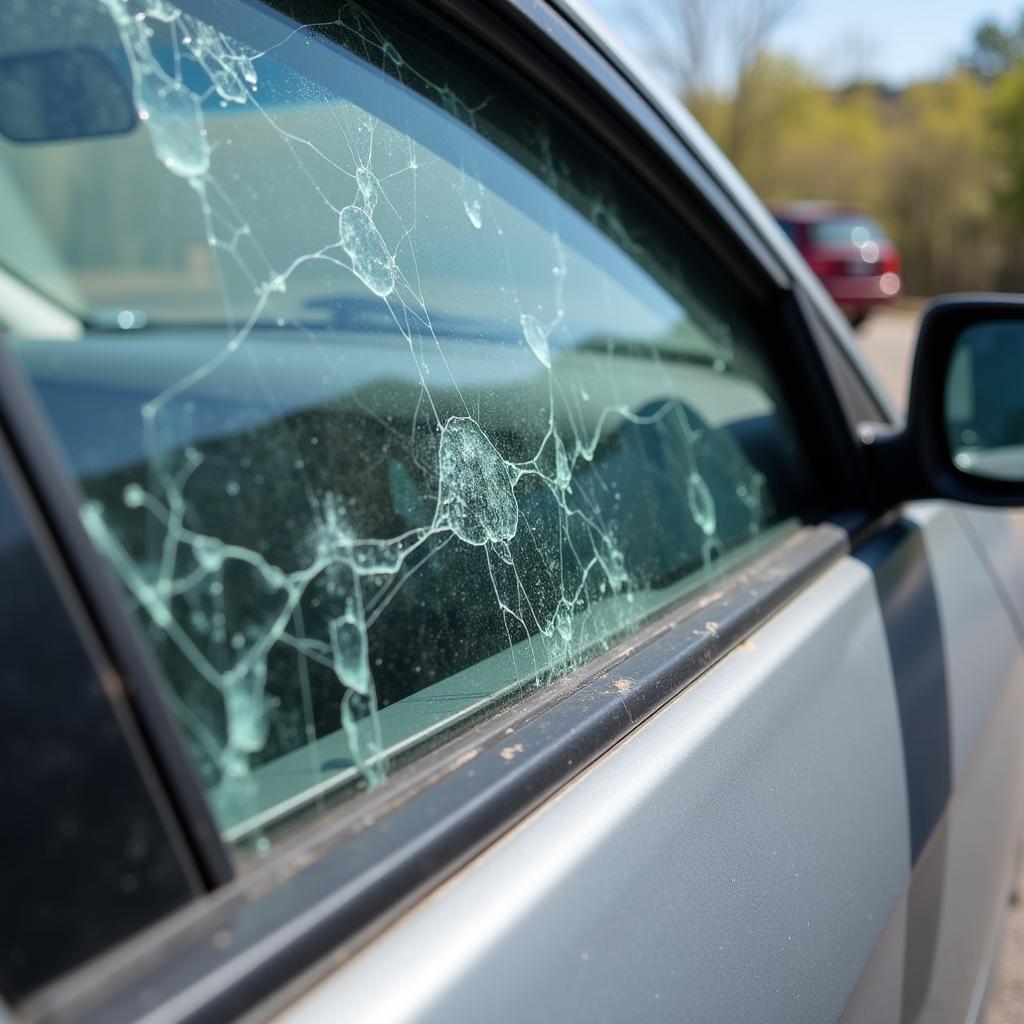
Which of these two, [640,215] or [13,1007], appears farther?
[640,215]

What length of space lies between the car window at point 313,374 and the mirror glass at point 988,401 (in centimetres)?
94

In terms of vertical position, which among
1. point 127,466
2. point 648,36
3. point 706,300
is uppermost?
point 648,36

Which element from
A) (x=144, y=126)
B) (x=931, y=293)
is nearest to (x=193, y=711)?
(x=144, y=126)

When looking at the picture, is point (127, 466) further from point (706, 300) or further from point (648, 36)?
point (648, 36)

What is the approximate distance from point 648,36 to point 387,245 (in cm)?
2460

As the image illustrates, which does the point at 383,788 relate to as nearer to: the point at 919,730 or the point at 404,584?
the point at 404,584

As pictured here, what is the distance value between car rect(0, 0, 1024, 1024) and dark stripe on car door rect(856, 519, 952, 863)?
0.04 feet

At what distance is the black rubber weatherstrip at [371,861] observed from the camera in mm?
636

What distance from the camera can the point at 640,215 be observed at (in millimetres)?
1701

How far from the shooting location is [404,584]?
975 mm

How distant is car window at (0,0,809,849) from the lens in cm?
77

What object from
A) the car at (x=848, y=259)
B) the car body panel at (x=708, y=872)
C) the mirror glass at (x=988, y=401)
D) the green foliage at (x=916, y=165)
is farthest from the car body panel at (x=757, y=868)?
the green foliage at (x=916, y=165)

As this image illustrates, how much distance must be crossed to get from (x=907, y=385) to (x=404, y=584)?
191cm

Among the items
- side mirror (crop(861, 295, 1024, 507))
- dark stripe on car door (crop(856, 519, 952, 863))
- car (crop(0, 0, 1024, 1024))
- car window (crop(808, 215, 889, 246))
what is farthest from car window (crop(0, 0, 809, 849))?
car window (crop(808, 215, 889, 246))
